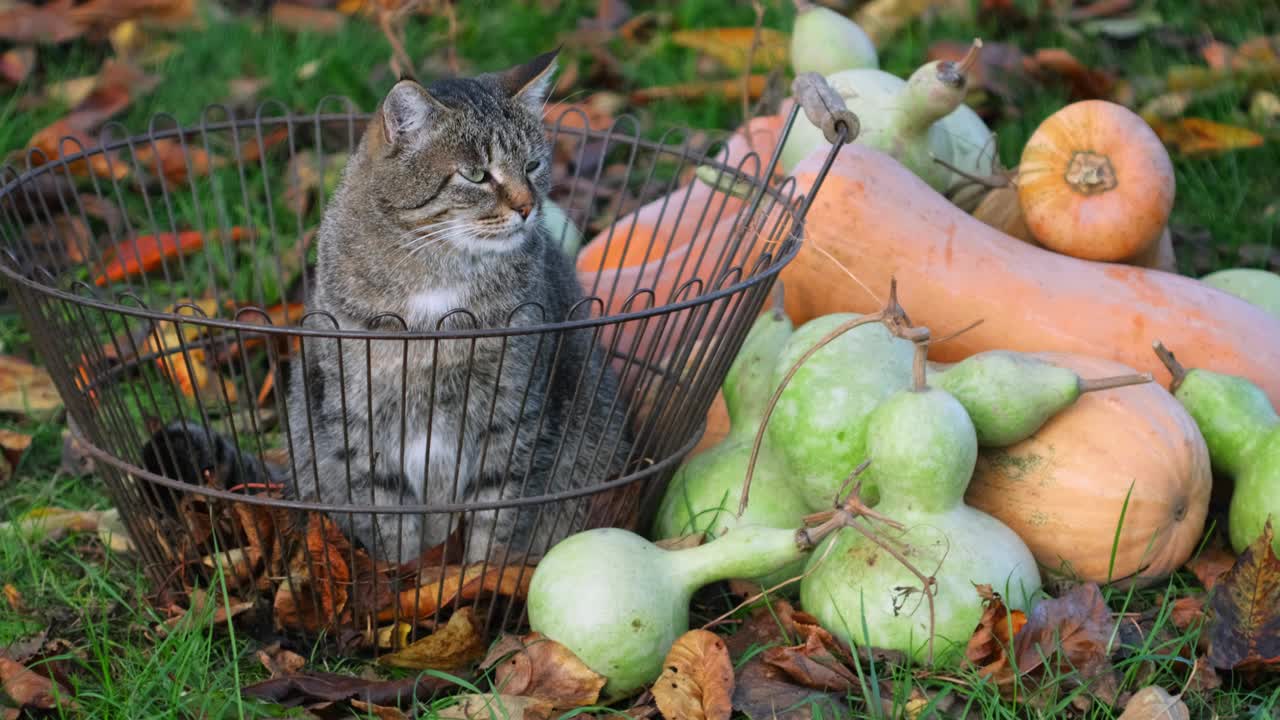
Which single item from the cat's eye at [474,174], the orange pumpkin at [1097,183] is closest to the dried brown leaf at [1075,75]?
the orange pumpkin at [1097,183]

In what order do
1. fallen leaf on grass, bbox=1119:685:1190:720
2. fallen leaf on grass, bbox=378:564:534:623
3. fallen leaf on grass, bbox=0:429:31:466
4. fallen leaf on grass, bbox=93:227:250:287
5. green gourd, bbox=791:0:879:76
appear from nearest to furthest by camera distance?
fallen leaf on grass, bbox=1119:685:1190:720, fallen leaf on grass, bbox=378:564:534:623, fallen leaf on grass, bbox=0:429:31:466, green gourd, bbox=791:0:879:76, fallen leaf on grass, bbox=93:227:250:287

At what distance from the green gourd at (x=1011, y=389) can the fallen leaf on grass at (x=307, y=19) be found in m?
3.33

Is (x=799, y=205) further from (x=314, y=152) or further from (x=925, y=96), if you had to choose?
(x=314, y=152)

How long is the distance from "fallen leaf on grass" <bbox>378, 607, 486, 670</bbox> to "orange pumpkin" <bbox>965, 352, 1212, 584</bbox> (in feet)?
3.13

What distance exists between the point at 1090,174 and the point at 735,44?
2100 mm

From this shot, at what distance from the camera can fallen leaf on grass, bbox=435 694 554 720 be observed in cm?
204

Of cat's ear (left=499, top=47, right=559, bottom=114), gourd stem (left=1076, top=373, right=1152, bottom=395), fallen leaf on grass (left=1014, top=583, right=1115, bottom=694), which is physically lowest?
fallen leaf on grass (left=1014, top=583, right=1115, bottom=694)

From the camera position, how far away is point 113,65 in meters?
4.47

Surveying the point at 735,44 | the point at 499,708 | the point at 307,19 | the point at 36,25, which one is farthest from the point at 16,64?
the point at 499,708

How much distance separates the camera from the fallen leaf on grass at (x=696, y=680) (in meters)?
2.04

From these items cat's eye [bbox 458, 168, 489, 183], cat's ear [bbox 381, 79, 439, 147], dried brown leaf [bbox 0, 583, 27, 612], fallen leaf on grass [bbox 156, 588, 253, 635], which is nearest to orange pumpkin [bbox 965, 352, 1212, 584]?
cat's eye [bbox 458, 168, 489, 183]

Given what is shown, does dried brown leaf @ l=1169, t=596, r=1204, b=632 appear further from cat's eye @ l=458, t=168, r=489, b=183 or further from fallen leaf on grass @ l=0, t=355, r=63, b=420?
fallen leaf on grass @ l=0, t=355, r=63, b=420

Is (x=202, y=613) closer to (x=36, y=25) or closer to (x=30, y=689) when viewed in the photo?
(x=30, y=689)

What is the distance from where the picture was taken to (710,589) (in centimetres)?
245
